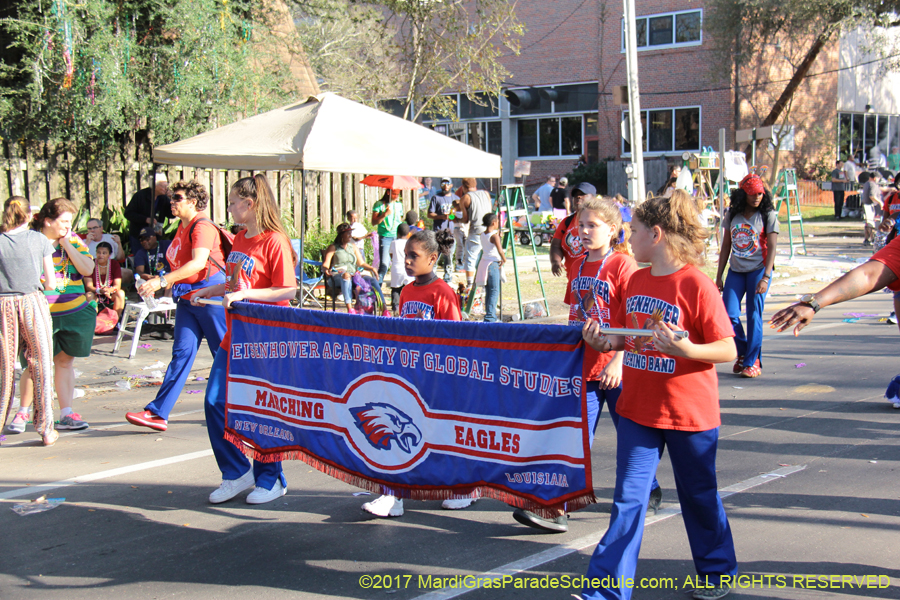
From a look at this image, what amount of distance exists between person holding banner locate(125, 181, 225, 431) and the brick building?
25.5 meters

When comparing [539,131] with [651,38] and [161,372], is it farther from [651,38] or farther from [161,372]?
[161,372]

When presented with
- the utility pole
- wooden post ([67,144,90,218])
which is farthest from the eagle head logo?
the utility pole

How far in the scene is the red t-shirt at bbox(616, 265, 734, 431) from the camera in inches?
138

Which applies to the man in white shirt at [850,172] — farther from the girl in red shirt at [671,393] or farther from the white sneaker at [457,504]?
the girl in red shirt at [671,393]

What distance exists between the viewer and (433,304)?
4934 millimetres

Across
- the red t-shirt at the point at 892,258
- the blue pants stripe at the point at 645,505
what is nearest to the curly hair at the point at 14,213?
the blue pants stripe at the point at 645,505

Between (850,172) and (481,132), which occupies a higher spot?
(481,132)

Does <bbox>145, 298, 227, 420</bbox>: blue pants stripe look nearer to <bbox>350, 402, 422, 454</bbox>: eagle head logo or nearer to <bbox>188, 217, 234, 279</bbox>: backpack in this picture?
<bbox>188, 217, 234, 279</bbox>: backpack

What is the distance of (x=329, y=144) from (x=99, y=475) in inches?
146

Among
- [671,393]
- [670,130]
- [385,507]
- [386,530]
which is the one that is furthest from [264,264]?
[670,130]

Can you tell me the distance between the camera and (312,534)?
4.66 metres

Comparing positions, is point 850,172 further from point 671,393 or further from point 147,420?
point 671,393

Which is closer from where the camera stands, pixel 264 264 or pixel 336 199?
pixel 264 264

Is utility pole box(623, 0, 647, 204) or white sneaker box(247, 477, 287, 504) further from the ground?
utility pole box(623, 0, 647, 204)
